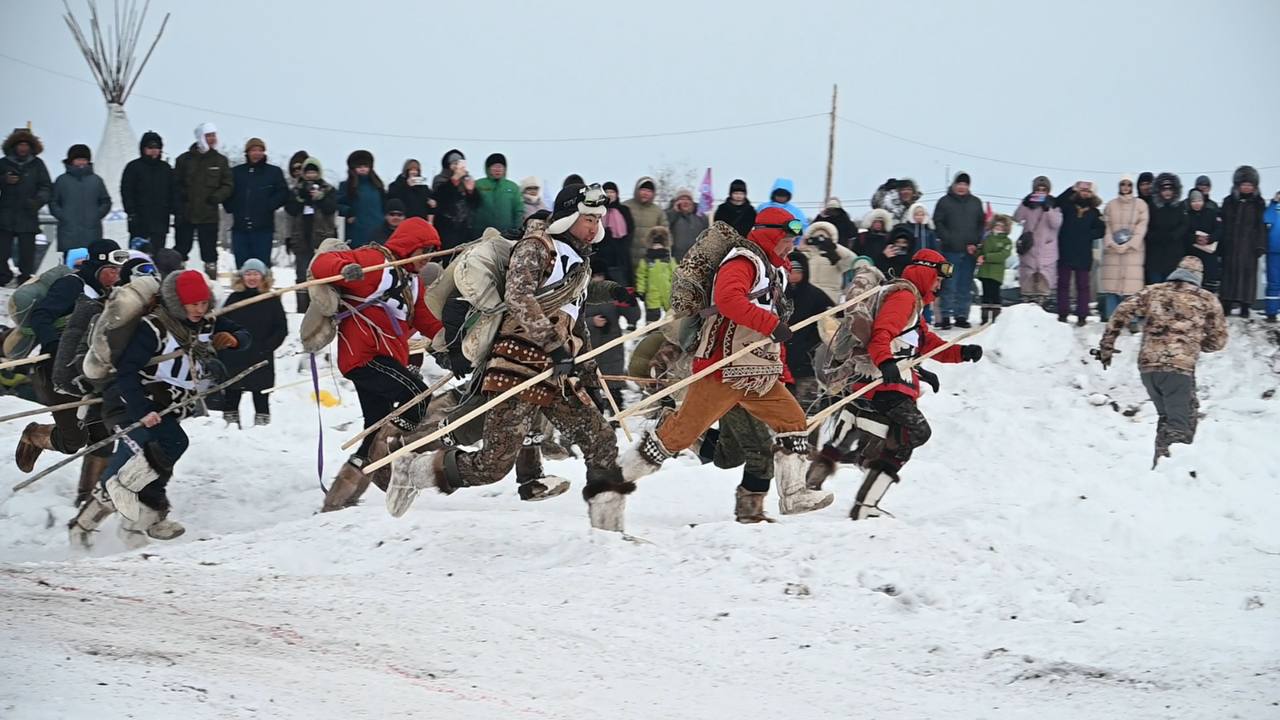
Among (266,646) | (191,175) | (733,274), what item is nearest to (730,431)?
(733,274)

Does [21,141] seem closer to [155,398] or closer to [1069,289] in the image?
[155,398]

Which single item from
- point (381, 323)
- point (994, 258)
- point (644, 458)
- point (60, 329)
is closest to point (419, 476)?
point (644, 458)

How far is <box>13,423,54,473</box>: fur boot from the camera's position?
10.0 m

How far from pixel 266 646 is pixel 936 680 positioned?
268cm

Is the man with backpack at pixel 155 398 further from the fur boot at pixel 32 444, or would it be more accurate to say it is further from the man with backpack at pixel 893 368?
the man with backpack at pixel 893 368

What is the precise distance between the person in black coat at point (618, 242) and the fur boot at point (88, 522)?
17.7ft

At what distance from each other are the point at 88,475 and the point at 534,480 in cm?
372

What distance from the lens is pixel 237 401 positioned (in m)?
12.2

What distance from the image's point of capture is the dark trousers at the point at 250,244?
13.8 metres

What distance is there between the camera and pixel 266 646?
18.4 feet

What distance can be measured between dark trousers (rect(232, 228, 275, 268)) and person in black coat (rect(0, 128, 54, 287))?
210cm

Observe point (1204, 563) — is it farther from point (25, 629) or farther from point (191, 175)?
point (191, 175)

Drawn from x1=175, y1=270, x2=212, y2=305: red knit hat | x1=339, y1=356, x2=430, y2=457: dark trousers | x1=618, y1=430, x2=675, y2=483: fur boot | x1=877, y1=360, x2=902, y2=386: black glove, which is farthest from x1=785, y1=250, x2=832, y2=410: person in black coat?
x1=175, y1=270, x2=212, y2=305: red knit hat

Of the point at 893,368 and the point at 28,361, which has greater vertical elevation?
the point at 893,368
